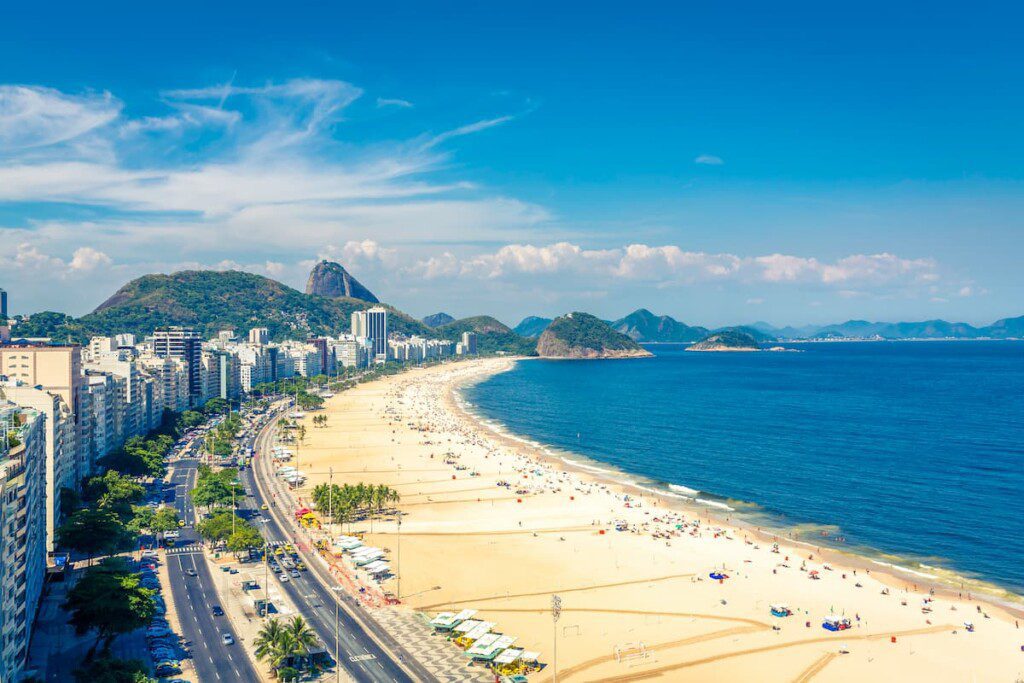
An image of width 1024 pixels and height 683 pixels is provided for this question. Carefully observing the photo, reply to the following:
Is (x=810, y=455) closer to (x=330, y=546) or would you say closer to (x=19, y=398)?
(x=330, y=546)

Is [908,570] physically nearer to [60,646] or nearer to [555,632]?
[555,632]

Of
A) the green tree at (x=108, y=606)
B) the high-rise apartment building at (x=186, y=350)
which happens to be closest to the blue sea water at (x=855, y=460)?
the green tree at (x=108, y=606)

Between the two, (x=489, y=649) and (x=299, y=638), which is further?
(x=489, y=649)

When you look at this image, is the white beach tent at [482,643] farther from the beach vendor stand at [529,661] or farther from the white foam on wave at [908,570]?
the white foam on wave at [908,570]

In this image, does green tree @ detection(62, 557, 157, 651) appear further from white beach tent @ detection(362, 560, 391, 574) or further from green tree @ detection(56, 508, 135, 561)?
white beach tent @ detection(362, 560, 391, 574)

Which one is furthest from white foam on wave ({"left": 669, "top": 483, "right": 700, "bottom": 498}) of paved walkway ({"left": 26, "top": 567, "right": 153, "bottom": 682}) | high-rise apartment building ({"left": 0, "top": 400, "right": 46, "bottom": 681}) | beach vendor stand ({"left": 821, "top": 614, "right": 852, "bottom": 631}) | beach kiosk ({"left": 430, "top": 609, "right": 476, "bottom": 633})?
high-rise apartment building ({"left": 0, "top": 400, "right": 46, "bottom": 681})

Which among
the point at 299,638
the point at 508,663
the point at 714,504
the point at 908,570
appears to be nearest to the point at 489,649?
the point at 508,663
